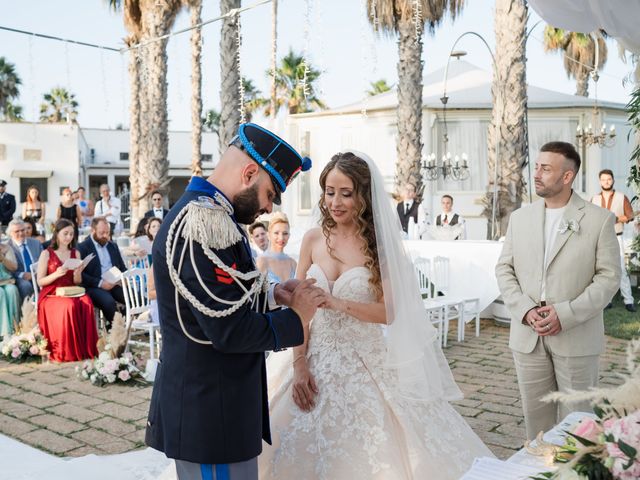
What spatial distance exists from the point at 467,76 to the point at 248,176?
1968 cm

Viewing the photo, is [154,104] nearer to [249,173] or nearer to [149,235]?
[149,235]

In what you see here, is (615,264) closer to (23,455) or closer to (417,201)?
(23,455)

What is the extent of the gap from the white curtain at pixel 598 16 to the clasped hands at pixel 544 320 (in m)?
1.49

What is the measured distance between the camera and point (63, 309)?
7754 millimetres

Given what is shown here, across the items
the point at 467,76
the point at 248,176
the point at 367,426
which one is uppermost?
the point at 467,76

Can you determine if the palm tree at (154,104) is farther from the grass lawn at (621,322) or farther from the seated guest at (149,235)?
the grass lawn at (621,322)

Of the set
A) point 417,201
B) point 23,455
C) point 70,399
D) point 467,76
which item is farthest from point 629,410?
point 467,76

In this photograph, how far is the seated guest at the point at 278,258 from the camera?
16.5 ft

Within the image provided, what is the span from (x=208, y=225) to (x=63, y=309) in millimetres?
6169

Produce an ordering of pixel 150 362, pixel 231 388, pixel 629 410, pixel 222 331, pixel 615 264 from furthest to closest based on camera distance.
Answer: pixel 150 362
pixel 615 264
pixel 231 388
pixel 222 331
pixel 629 410

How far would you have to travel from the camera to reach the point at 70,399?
6.16m

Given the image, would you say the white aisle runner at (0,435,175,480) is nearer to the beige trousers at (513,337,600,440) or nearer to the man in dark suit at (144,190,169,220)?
the beige trousers at (513,337,600,440)

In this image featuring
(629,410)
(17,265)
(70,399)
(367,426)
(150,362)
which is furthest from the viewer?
(17,265)

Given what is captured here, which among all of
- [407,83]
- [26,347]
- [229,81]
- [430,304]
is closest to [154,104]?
[229,81]
